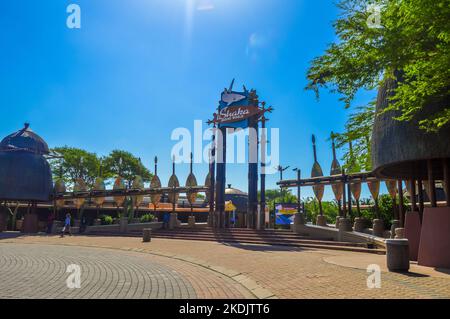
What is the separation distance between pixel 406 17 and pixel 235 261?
348 inches

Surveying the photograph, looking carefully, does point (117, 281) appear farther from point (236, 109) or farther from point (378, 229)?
point (236, 109)

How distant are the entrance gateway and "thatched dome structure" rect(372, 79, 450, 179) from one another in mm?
14273

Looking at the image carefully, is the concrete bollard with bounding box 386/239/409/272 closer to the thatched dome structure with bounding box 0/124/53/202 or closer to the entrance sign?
the entrance sign

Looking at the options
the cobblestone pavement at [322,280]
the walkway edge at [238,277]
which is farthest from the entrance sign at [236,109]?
the cobblestone pavement at [322,280]

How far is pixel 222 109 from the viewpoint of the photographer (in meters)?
30.0

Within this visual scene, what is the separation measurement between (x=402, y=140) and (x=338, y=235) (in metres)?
9.53

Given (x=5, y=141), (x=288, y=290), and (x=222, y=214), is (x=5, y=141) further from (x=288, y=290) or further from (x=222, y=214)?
→ (x=288, y=290)

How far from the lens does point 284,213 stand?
125 feet

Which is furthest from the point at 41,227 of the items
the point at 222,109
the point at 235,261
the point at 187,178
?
the point at 235,261

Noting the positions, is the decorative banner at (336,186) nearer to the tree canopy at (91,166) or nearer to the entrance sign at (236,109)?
the entrance sign at (236,109)

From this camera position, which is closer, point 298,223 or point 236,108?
point 298,223

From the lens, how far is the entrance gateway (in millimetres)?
27125

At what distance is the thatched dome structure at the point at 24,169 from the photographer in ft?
106

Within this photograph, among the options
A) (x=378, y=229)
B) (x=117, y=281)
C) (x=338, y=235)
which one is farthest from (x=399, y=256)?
(x=378, y=229)
